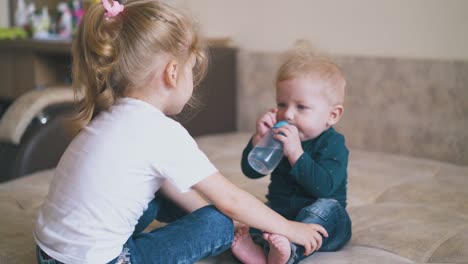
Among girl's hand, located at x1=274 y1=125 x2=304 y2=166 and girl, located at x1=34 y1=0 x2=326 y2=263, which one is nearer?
girl, located at x1=34 y1=0 x2=326 y2=263

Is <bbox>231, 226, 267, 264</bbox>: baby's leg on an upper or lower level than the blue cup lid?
lower

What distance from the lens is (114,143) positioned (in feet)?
3.23

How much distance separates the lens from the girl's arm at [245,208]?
103cm

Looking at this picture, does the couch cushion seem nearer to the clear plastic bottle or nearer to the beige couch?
the beige couch

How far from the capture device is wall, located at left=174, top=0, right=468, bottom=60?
2.12 meters

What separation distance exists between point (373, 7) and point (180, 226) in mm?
1550

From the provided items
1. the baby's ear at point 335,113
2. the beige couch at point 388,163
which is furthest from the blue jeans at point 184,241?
the baby's ear at point 335,113

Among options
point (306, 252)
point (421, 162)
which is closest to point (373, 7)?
point (421, 162)

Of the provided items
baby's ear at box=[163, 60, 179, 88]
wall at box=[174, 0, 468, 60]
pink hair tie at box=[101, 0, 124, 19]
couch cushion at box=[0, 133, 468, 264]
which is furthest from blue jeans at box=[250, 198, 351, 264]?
wall at box=[174, 0, 468, 60]

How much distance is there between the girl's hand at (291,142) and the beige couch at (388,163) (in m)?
0.22

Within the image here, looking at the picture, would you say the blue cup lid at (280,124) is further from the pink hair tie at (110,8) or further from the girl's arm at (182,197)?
the pink hair tie at (110,8)

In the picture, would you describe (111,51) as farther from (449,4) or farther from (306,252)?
(449,4)

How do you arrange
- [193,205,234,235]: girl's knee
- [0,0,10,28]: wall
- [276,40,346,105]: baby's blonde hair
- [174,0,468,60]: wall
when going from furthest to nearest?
1. [0,0,10,28]: wall
2. [174,0,468,60]: wall
3. [276,40,346,105]: baby's blonde hair
4. [193,205,234,235]: girl's knee

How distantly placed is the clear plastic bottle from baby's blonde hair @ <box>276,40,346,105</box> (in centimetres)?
12
